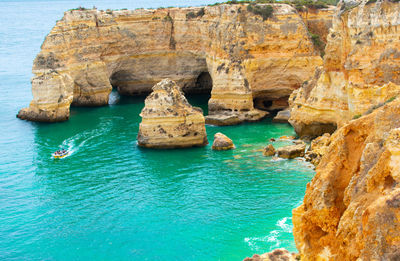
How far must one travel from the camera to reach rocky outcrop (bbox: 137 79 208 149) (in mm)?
37750

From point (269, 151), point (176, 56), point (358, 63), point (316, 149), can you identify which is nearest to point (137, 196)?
point (269, 151)

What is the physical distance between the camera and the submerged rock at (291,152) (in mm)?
34031

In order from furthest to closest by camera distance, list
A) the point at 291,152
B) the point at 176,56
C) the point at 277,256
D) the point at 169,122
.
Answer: the point at 176,56, the point at 169,122, the point at 291,152, the point at 277,256

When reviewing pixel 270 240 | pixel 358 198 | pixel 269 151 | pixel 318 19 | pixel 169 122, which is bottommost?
pixel 270 240

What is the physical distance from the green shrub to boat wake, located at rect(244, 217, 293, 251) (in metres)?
28.9

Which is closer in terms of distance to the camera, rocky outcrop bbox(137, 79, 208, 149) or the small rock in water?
the small rock in water

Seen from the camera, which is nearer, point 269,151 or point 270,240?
point 270,240

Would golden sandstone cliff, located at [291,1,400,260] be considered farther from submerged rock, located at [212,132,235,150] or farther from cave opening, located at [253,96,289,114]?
cave opening, located at [253,96,289,114]

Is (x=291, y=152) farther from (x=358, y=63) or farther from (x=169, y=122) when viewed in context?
(x=169, y=122)

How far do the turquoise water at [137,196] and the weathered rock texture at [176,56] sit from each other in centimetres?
464

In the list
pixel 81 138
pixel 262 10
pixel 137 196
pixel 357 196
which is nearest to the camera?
pixel 357 196

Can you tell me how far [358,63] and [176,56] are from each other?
1239 inches

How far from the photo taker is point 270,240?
22.0 meters

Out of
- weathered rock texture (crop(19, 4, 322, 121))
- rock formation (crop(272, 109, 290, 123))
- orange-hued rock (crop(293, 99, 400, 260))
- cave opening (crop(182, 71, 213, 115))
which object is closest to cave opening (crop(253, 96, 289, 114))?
weathered rock texture (crop(19, 4, 322, 121))
